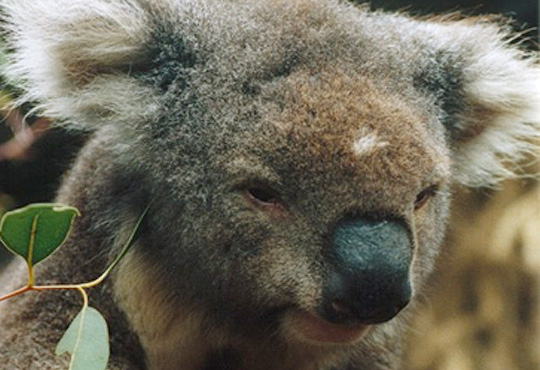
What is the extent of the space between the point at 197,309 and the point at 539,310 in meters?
2.89

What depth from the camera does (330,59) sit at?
2.65 meters

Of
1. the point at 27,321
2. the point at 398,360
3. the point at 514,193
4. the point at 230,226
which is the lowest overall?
the point at 514,193

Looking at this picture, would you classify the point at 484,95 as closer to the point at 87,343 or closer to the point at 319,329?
the point at 319,329

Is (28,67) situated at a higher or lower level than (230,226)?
higher

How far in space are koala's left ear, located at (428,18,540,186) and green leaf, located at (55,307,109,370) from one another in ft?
4.92

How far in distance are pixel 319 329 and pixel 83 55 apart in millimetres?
1104

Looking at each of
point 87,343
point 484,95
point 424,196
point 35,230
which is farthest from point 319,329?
point 484,95

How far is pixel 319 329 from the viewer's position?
8.47ft

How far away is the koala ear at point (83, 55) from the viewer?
8.75 ft

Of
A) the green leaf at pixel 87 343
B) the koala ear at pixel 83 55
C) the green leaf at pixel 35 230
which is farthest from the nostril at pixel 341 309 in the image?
the koala ear at pixel 83 55

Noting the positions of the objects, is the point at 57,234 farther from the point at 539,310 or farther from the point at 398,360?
the point at 539,310

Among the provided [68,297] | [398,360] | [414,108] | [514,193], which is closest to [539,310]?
[514,193]

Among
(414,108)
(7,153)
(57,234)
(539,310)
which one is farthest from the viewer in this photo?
(539,310)

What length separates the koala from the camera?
7.86 ft
